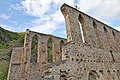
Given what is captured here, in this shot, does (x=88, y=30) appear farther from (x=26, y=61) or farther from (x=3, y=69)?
(x=3, y=69)

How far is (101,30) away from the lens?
542 inches

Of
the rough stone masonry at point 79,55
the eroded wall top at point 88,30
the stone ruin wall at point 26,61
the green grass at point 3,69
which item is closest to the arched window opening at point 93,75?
the rough stone masonry at point 79,55

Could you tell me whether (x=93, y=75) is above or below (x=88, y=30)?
below

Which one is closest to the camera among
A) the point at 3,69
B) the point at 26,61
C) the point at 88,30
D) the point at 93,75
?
the point at 93,75

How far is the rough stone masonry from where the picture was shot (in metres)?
9.35

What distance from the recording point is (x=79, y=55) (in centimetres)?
1007

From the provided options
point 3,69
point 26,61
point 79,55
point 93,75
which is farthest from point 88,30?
point 3,69

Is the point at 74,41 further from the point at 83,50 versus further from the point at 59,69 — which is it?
the point at 59,69

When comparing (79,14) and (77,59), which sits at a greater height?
(79,14)

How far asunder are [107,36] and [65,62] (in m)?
7.27

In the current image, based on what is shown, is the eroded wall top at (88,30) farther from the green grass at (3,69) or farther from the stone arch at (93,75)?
the green grass at (3,69)

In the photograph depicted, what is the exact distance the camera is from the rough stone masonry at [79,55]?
9.35 metres

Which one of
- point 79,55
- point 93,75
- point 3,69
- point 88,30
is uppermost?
point 88,30

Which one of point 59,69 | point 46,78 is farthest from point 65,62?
point 46,78
